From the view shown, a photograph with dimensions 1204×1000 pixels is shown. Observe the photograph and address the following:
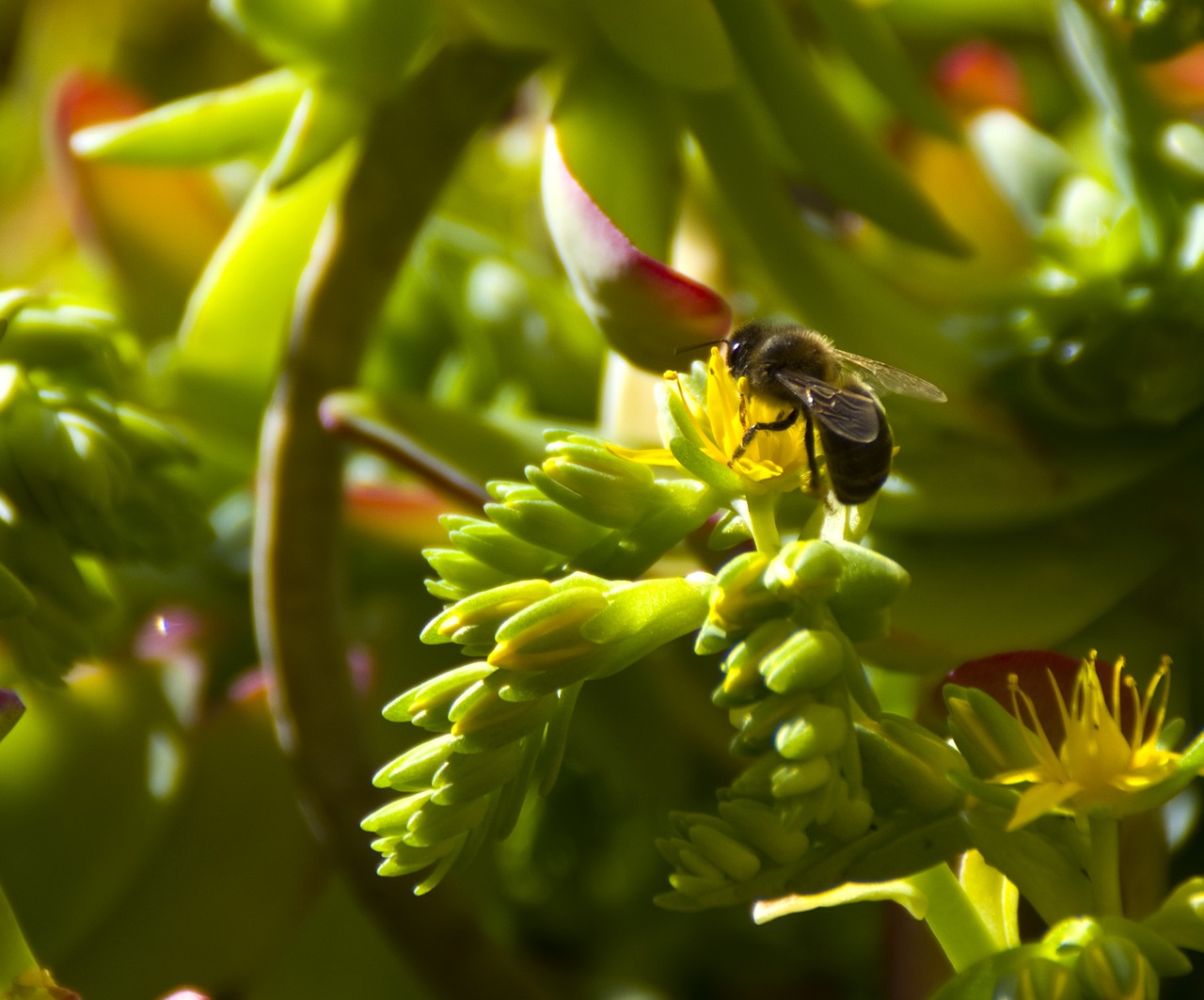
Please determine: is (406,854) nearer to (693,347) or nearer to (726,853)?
(726,853)

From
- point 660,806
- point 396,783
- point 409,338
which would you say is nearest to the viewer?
point 396,783

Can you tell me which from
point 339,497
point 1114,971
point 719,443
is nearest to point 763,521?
point 719,443

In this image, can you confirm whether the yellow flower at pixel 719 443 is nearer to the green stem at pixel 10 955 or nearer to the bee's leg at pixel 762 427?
the bee's leg at pixel 762 427

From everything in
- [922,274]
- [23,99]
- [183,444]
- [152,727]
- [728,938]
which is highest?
[23,99]

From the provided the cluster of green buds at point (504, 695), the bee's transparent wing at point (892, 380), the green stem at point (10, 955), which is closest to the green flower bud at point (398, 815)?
the cluster of green buds at point (504, 695)

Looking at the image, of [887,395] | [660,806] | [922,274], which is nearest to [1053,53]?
[922,274]

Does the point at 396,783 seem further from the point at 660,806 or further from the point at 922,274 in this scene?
the point at 922,274

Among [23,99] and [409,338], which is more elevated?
[23,99]

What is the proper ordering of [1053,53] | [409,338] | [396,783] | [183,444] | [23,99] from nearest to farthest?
[396,783]
[183,444]
[409,338]
[1053,53]
[23,99]
